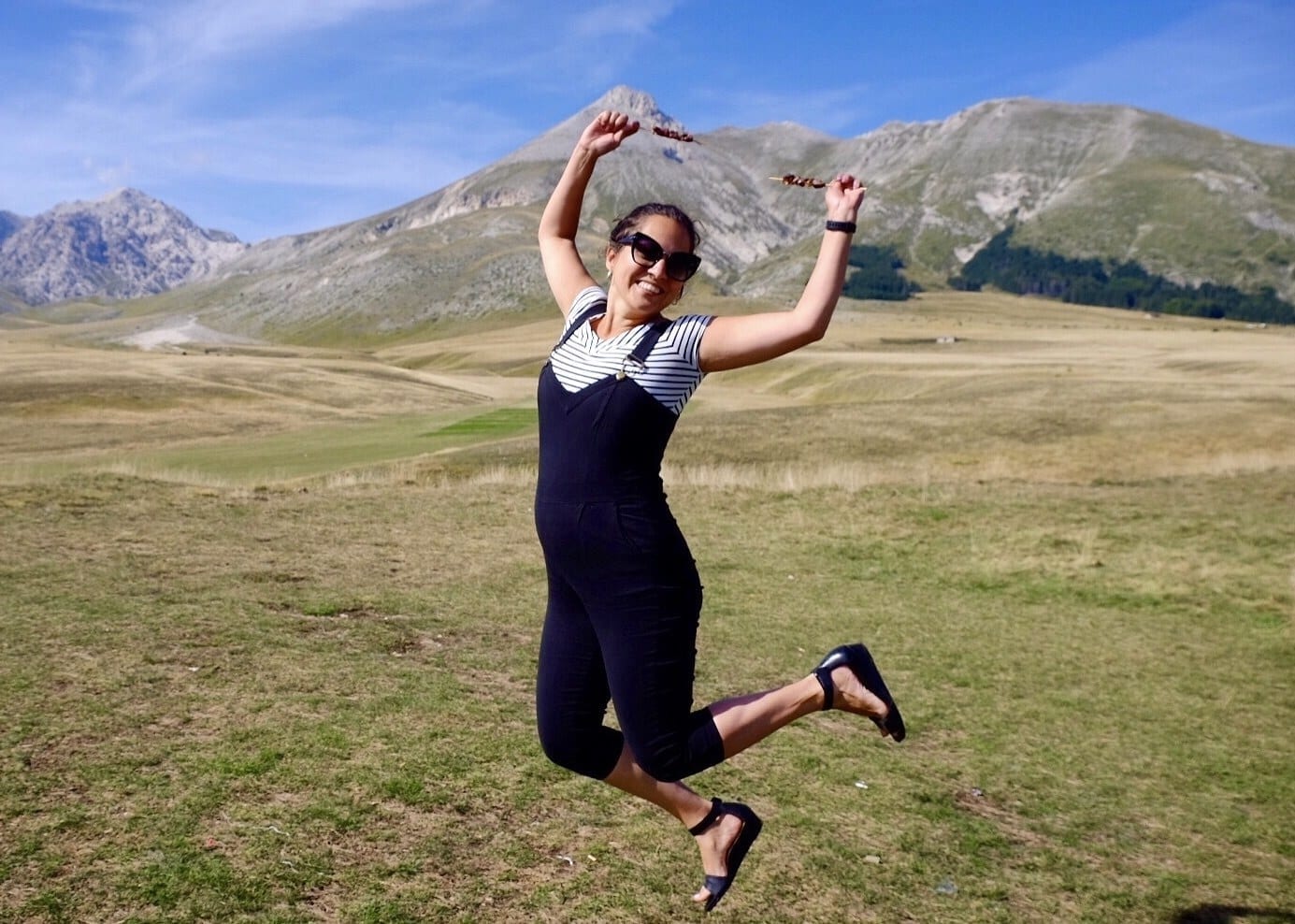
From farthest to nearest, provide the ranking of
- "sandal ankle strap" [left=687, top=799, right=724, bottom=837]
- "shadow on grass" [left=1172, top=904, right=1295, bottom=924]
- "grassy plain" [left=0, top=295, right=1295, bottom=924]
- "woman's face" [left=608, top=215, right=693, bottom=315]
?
"shadow on grass" [left=1172, top=904, right=1295, bottom=924] → "grassy plain" [left=0, top=295, right=1295, bottom=924] → "sandal ankle strap" [left=687, top=799, right=724, bottom=837] → "woman's face" [left=608, top=215, right=693, bottom=315]

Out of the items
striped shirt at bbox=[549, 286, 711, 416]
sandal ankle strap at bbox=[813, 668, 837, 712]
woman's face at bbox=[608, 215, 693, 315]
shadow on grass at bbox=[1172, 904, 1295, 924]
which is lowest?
shadow on grass at bbox=[1172, 904, 1295, 924]

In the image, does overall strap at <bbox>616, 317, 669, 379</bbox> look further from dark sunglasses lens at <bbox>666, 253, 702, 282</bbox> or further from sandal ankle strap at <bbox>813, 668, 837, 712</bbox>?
sandal ankle strap at <bbox>813, 668, 837, 712</bbox>

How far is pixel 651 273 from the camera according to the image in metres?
4.36

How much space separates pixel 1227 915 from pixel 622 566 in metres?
4.11

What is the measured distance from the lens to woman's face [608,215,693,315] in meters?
4.36

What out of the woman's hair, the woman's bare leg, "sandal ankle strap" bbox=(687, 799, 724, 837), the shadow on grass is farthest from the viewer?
the shadow on grass

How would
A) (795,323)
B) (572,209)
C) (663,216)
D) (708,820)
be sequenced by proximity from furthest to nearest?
1. (572,209)
2. (708,820)
3. (663,216)
4. (795,323)

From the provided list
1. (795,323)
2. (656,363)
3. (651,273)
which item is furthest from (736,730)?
(651,273)

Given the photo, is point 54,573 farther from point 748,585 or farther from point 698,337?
point 698,337

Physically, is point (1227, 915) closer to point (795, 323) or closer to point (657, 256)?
point (795, 323)

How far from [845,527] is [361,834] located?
1342 centimetres

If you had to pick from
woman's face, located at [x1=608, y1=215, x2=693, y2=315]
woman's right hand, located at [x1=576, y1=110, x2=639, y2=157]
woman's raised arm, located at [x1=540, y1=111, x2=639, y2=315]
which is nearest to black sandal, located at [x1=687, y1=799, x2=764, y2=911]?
woman's face, located at [x1=608, y1=215, x2=693, y2=315]

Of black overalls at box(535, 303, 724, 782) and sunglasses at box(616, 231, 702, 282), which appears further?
sunglasses at box(616, 231, 702, 282)

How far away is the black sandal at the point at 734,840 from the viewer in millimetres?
4750
